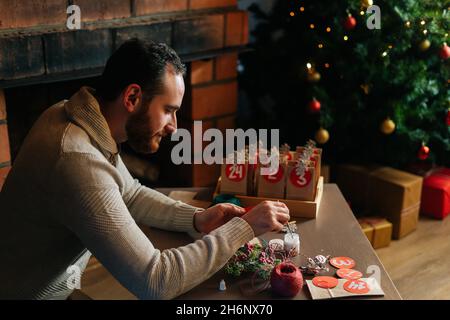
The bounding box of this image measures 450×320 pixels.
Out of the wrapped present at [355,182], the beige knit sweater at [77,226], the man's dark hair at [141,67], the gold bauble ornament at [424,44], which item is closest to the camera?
the beige knit sweater at [77,226]

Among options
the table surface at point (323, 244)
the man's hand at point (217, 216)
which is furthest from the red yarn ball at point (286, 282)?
the man's hand at point (217, 216)

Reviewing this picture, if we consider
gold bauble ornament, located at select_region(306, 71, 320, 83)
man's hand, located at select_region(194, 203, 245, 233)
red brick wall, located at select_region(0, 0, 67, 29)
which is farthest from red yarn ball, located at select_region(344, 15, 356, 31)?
man's hand, located at select_region(194, 203, 245, 233)

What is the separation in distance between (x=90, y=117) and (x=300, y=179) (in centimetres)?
63

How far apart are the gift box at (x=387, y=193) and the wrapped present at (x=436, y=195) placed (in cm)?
15

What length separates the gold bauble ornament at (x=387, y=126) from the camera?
2.74 meters

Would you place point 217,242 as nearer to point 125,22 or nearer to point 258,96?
point 125,22

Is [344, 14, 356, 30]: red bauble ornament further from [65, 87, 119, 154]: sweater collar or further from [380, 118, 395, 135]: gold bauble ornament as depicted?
[65, 87, 119, 154]: sweater collar

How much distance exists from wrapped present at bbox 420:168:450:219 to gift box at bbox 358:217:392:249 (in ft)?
1.21

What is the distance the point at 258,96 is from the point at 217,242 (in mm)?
1842

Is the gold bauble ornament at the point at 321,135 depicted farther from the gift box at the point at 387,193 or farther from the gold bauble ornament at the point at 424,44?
the gold bauble ornament at the point at 424,44

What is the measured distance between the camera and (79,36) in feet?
7.26

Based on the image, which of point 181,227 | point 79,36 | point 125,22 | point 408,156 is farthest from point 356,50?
point 181,227

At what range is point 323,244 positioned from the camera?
155 cm

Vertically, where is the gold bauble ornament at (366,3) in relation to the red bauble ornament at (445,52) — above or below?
above
